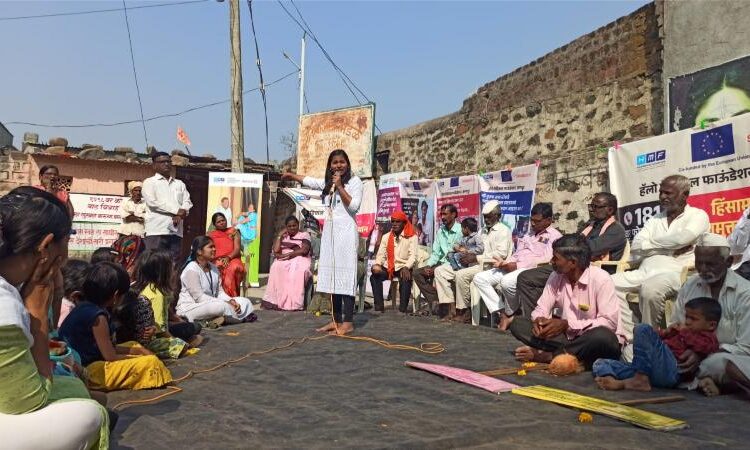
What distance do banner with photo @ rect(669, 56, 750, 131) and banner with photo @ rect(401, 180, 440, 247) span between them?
147 inches

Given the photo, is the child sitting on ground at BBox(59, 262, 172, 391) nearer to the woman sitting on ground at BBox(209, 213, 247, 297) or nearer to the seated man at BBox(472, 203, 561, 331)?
the seated man at BBox(472, 203, 561, 331)

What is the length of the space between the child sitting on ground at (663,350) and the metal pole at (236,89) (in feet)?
29.0

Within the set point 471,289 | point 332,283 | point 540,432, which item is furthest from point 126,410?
point 471,289

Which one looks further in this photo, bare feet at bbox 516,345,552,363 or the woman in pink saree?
the woman in pink saree

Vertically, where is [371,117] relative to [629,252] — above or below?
above

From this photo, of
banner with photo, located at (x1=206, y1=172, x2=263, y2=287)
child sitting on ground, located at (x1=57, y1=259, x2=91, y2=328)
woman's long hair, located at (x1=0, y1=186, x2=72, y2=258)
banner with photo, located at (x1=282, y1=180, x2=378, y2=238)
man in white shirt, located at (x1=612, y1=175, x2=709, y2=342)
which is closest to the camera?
woman's long hair, located at (x1=0, y1=186, x2=72, y2=258)

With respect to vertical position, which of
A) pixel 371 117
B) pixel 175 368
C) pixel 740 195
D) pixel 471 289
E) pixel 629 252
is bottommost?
pixel 175 368

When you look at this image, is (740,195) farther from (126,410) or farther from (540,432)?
(126,410)

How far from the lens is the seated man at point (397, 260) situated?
8344 mm

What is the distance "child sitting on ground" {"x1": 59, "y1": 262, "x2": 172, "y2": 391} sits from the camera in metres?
3.72

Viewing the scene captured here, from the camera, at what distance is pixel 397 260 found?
849 cm

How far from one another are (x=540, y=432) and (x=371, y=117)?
400 inches

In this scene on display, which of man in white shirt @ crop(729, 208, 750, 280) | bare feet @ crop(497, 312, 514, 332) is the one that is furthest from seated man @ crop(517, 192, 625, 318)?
man in white shirt @ crop(729, 208, 750, 280)

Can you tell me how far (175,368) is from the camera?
15.1ft
